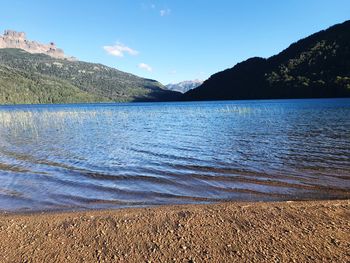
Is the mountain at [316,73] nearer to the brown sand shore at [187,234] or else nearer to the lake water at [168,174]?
the lake water at [168,174]

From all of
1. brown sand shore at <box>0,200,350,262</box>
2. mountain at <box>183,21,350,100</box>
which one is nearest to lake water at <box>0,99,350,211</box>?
brown sand shore at <box>0,200,350,262</box>

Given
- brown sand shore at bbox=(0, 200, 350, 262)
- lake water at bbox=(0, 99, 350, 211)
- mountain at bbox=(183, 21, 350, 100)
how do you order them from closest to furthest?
brown sand shore at bbox=(0, 200, 350, 262)
lake water at bbox=(0, 99, 350, 211)
mountain at bbox=(183, 21, 350, 100)

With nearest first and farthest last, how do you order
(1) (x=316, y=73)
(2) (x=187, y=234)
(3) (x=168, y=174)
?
(2) (x=187, y=234) < (3) (x=168, y=174) < (1) (x=316, y=73)

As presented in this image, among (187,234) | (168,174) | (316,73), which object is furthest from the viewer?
(316,73)

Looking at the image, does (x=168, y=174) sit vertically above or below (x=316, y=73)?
below

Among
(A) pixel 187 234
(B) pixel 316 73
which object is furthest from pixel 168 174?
(B) pixel 316 73

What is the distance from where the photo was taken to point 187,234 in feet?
23.2

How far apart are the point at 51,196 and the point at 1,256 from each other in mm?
4767

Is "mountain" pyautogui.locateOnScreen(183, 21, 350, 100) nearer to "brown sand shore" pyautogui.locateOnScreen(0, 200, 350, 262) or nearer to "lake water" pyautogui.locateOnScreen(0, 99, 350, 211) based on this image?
"lake water" pyautogui.locateOnScreen(0, 99, 350, 211)

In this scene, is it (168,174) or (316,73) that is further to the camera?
(316,73)

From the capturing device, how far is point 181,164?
52.0 feet

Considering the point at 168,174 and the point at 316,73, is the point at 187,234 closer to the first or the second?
the point at 168,174

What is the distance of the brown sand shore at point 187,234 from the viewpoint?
239 inches

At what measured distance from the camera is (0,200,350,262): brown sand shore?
239 inches
